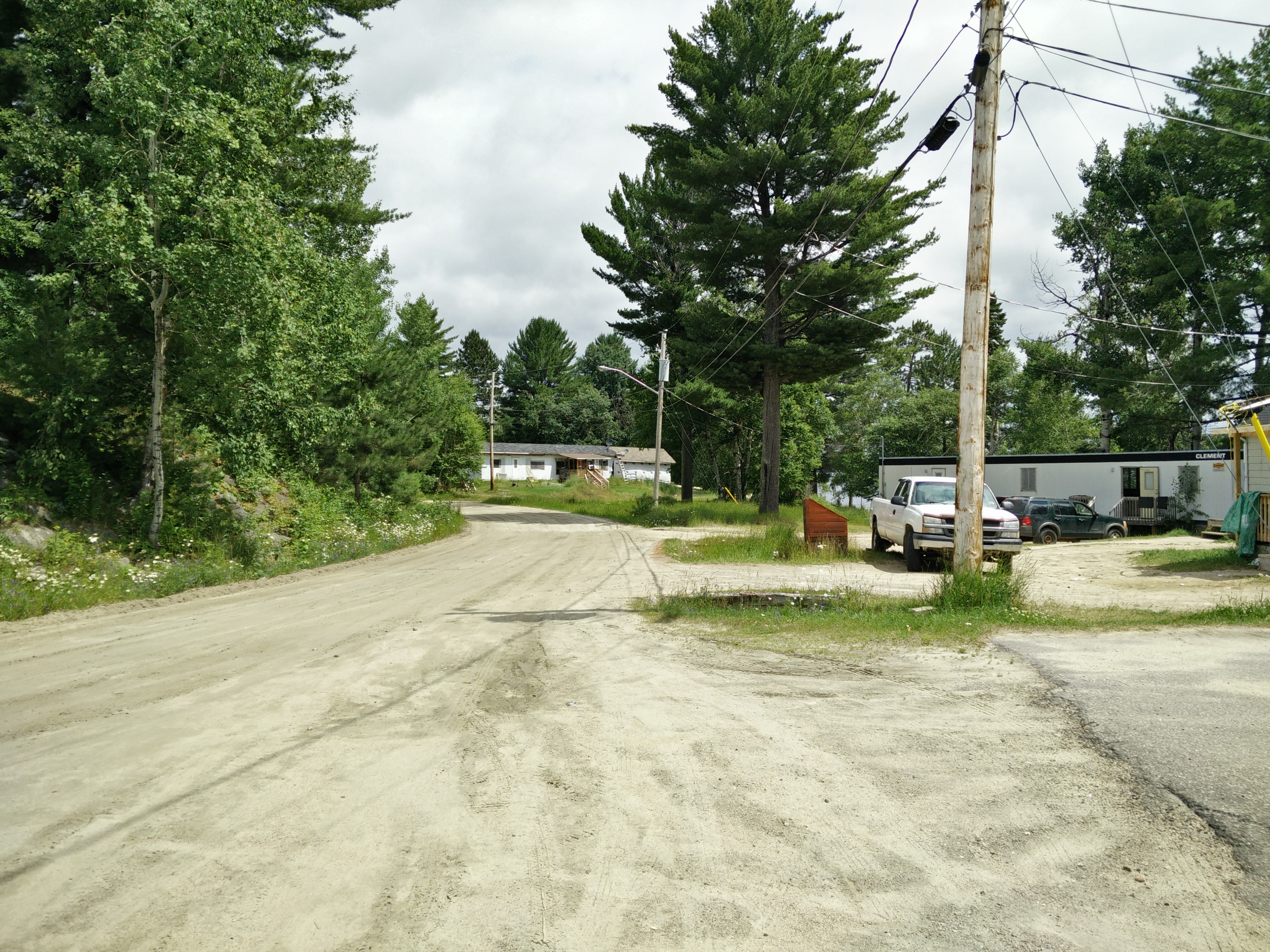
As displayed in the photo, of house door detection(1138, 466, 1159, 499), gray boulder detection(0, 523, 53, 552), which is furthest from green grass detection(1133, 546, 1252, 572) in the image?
gray boulder detection(0, 523, 53, 552)

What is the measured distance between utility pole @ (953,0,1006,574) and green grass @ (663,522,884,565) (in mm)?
7176

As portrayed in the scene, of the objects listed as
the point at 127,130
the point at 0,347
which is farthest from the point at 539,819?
the point at 127,130

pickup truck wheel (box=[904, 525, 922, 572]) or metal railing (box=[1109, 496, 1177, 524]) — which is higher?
metal railing (box=[1109, 496, 1177, 524])

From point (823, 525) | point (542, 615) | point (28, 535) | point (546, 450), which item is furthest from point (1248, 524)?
point (546, 450)

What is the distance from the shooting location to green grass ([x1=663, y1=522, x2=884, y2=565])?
18.1m

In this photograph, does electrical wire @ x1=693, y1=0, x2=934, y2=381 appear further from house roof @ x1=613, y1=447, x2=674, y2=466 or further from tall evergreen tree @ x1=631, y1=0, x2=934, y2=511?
house roof @ x1=613, y1=447, x2=674, y2=466

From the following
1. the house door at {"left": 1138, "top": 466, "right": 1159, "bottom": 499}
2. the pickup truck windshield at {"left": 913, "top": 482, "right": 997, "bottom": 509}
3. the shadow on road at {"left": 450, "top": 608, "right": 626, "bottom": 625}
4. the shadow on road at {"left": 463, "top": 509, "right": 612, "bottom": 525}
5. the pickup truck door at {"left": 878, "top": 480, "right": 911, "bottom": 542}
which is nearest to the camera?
Result: the shadow on road at {"left": 450, "top": 608, "right": 626, "bottom": 625}

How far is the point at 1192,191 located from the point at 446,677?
1702 inches

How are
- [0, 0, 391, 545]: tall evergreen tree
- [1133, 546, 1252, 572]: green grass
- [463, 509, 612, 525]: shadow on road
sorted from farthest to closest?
[463, 509, 612, 525]: shadow on road, [1133, 546, 1252, 572]: green grass, [0, 0, 391, 545]: tall evergreen tree

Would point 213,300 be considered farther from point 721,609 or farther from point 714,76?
point 714,76

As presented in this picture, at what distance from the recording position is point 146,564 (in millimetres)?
13719

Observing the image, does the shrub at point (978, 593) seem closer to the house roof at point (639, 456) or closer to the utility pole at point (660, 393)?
the utility pole at point (660, 393)

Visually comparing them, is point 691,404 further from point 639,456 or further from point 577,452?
point 639,456

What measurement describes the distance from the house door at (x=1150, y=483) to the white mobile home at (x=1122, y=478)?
20 millimetres
